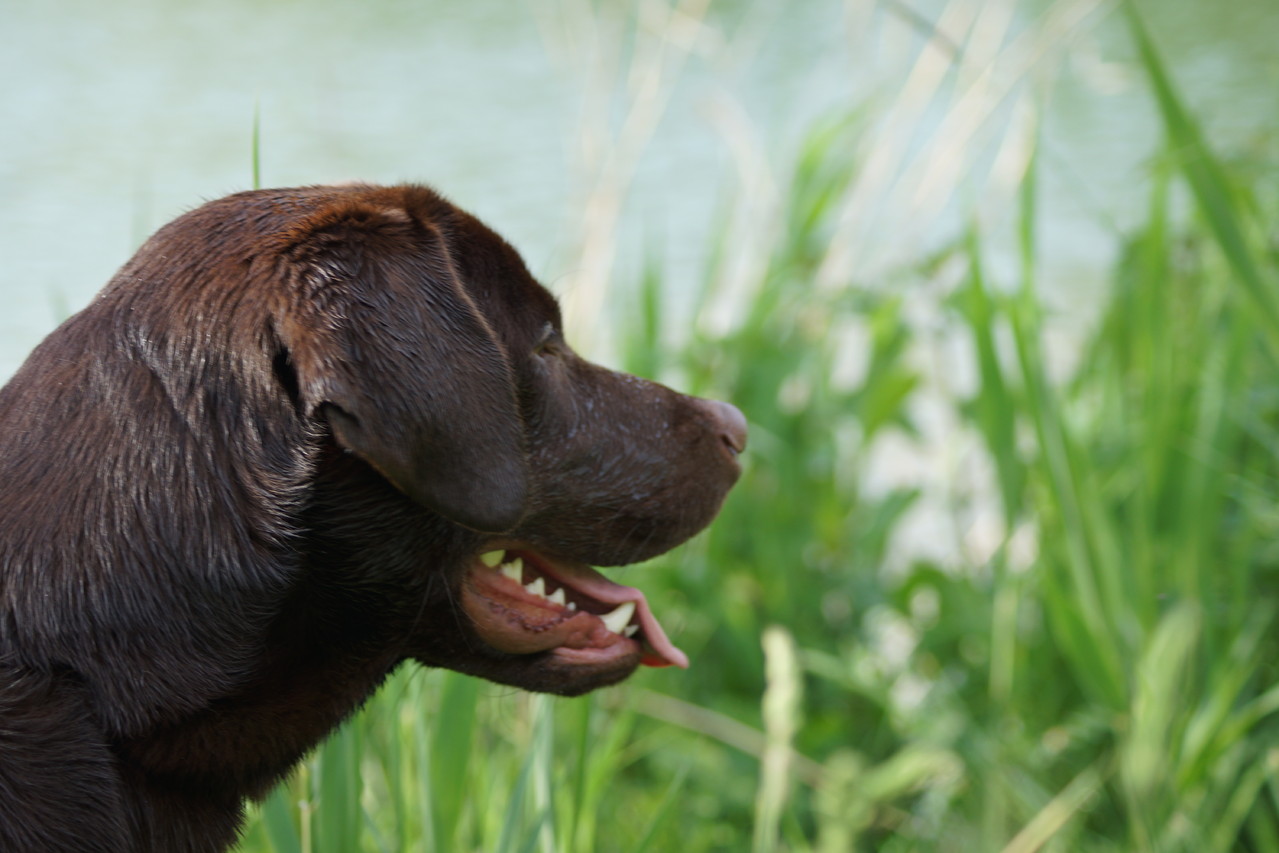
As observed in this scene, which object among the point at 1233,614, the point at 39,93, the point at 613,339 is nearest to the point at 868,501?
the point at 613,339

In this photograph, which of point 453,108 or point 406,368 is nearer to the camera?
point 406,368

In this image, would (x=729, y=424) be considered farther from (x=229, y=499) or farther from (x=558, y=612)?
(x=229, y=499)

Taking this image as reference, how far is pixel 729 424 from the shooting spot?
6.37ft

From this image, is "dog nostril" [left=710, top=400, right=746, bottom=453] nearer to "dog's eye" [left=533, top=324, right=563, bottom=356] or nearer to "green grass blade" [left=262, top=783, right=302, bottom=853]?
"dog's eye" [left=533, top=324, right=563, bottom=356]

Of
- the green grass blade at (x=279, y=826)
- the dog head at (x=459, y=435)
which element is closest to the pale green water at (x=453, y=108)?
the dog head at (x=459, y=435)

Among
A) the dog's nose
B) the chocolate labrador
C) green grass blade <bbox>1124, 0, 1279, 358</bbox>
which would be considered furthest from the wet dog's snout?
green grass blade <bbox>1124, 0, 1279, 358</bbox>

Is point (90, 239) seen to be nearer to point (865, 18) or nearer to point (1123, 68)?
point (865, 18)

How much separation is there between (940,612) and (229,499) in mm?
2126

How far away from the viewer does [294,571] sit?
1.42 metres

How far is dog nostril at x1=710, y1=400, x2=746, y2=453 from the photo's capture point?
193 centimetres

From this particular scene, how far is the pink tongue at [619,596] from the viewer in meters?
1.81

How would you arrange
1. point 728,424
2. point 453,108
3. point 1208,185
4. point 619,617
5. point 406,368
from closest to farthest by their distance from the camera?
point 406,368, point 619,617, point 728,424, point 1208,185, point 453,108

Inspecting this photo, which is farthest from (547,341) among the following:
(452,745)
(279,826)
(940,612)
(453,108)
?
(453,108)

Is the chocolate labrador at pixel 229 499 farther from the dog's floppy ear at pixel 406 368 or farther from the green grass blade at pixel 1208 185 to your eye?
the green grass blade at pixel 1208 185
